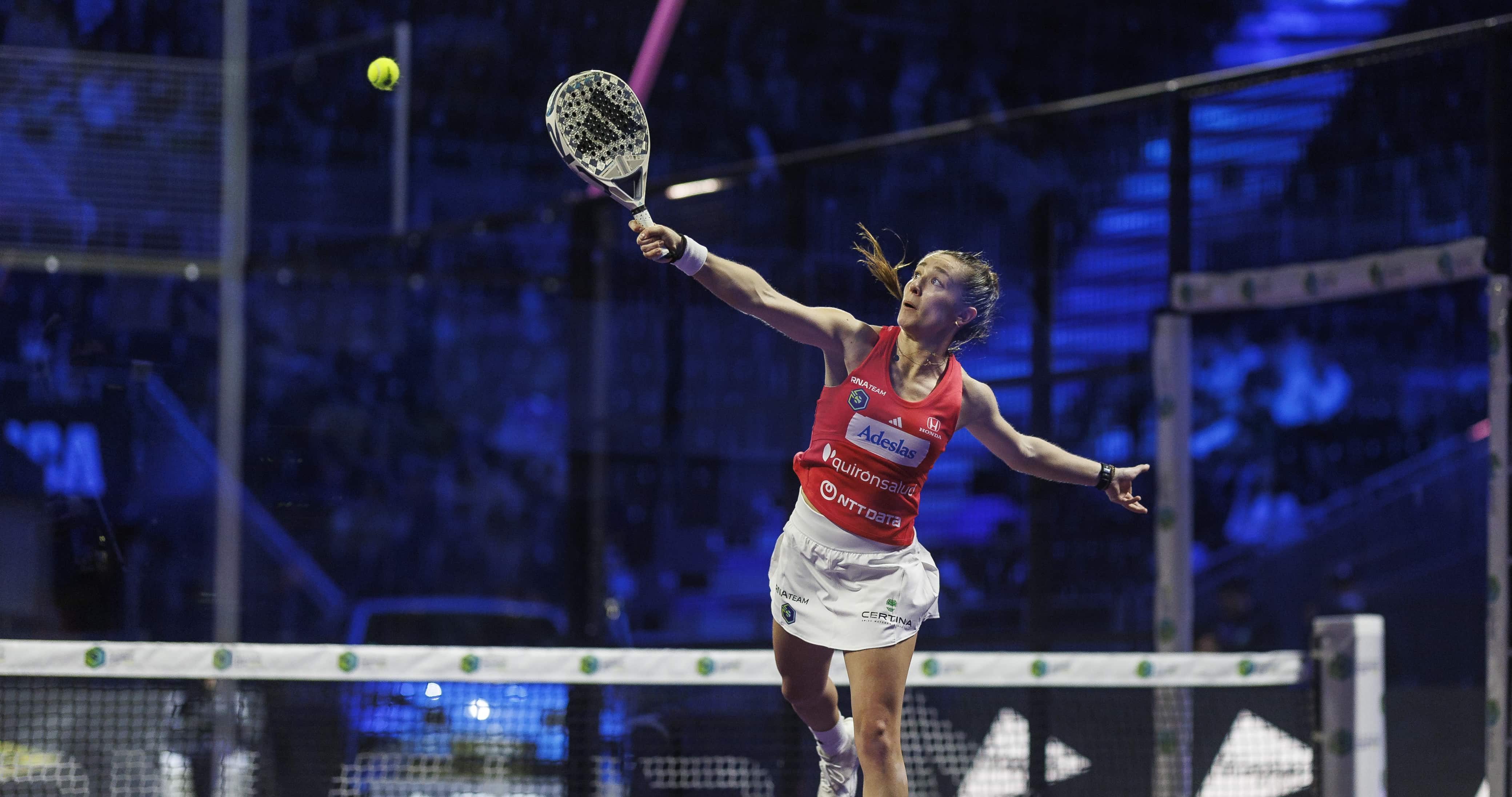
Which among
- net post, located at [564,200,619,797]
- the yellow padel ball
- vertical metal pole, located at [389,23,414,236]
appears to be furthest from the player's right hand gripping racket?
vertical metal pole, located at [389,23,414,236]

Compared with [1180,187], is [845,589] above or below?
below

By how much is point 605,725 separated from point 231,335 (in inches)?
116

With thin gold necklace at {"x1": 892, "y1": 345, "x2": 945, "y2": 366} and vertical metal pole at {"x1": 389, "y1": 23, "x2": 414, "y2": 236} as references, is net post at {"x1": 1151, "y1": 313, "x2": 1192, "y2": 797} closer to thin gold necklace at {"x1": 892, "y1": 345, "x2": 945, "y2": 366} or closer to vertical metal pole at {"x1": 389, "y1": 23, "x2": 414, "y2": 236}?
thin gold necklace at {"x1": 892, "y1": 345, "x2": 945, "y2": 366}

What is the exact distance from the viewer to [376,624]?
7.58 meters

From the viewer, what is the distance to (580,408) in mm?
6449

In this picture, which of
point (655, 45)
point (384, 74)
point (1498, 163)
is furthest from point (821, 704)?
point (655, 45)

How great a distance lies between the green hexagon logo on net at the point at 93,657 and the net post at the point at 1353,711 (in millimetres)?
4224

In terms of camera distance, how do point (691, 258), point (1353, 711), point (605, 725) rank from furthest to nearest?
point (605, 725) → point (1353, 711) → point (691, 258)

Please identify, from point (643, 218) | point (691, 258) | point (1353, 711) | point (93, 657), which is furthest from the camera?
point (1353, 711)

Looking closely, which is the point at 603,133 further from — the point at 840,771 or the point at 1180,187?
the point at 1180,187

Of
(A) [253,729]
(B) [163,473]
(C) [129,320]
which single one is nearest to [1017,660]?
(A) [253,729]

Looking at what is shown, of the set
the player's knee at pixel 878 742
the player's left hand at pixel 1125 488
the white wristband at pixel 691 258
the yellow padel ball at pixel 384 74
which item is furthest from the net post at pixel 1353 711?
the yellow padel ball at pixel 384 74

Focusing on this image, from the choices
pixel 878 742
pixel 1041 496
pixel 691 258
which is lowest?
pixel 878 742

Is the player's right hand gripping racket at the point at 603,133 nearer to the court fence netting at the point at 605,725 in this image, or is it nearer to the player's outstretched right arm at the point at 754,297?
the player's outstretched right arm at the point at 754,297
